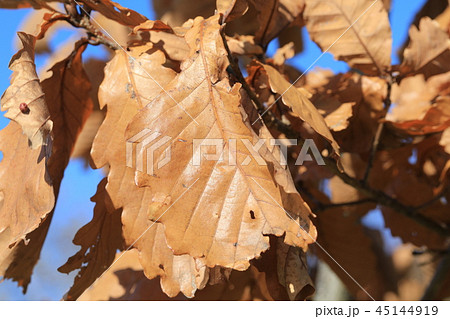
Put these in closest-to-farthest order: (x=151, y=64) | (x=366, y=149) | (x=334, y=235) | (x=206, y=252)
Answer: (x=206, y=252) → (x=151, y=64) → (x=366, y=149) → (x=334, y=235)

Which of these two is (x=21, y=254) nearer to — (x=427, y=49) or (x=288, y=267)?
(x=288, y=267)

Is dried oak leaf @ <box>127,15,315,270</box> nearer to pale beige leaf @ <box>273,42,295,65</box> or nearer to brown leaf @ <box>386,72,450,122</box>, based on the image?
pale beige leaf @ <box>273,42,295,65</box>

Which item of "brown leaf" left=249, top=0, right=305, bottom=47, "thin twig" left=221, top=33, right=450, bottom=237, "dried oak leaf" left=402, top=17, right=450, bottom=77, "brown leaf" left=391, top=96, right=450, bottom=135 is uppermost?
"brown leaf" left=249, top=0, right=305, bottom=47

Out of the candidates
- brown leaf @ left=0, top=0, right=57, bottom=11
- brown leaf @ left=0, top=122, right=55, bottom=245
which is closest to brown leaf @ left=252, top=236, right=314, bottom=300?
brown leaf @ left=0, top=122, right=55, bottom=245

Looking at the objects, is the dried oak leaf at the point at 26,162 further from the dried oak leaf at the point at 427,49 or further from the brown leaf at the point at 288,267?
the dried oak leaf at the point at 427,49
